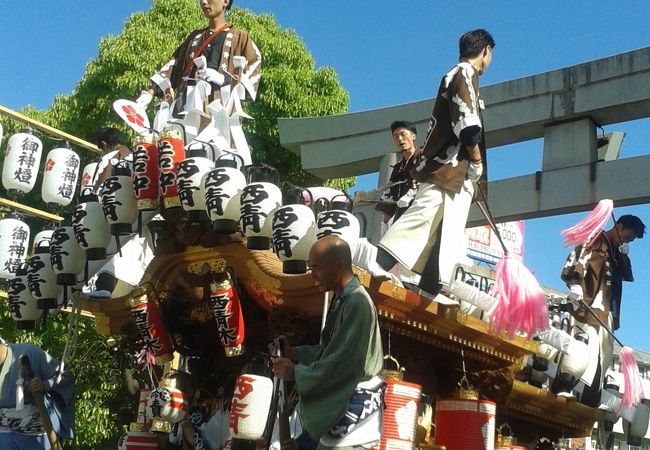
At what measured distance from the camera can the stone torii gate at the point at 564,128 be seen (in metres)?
9.47

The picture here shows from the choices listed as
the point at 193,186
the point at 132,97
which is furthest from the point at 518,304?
the point at 132,97

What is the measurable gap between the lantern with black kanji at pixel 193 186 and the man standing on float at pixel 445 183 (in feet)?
4.17

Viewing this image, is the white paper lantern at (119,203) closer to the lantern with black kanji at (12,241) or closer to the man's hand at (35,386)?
the man's hand at (35,386)

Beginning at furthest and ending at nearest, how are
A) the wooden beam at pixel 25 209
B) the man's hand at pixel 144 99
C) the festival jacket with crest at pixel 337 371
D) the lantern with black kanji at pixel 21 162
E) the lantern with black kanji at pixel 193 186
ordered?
the lantern with black kanji at pixel 21 162, the wooden beam at pixel 25 209, the man's hand at pixel 144 99, the lantern with black kanji at pixel 193 186, the festival jacket with crest at pixel 337 371

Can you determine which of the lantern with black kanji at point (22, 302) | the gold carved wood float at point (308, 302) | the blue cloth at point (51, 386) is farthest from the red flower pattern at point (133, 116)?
the blue cloth at point (51, 386)

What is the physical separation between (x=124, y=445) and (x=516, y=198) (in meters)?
5.66

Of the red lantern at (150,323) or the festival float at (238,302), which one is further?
the red lantern at (150,323)

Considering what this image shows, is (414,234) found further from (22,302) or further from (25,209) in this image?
(25,209)

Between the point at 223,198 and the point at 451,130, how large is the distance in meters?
1.73

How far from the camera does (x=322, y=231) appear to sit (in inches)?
215

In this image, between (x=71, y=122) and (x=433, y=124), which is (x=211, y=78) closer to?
(x=433, y=124)

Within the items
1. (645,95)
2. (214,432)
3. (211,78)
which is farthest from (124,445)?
(645,95)

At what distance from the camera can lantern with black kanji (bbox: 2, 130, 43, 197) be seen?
1202cm

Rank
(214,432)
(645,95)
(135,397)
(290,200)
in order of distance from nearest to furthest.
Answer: (290,200)
(214,432)
(645,95)
(135,397)
